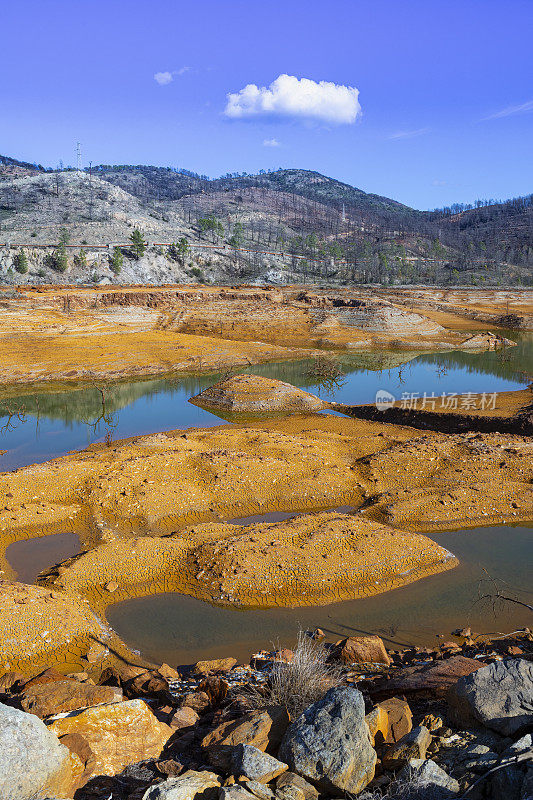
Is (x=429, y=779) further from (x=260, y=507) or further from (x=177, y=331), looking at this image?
(x=177, y=331)

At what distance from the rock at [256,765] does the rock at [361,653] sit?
5.15 metres

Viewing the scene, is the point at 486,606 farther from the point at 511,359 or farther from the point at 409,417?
the point at 511,359

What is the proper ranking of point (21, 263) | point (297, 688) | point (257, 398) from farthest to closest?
point (21, 263), point (257, 398), point (297, 688)

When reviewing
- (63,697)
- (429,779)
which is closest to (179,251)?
(63,697)

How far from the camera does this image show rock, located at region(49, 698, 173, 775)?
5.43 m

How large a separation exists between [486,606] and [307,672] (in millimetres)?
7431

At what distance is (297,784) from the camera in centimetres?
455

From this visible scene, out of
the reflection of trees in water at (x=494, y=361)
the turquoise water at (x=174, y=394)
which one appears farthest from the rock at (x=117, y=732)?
the reflection of trees in water at (x=494, y=361)

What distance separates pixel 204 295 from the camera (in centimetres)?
6444

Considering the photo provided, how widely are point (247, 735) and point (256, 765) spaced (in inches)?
28.0

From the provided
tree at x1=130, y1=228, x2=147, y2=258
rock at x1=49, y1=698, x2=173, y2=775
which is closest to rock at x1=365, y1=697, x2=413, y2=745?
rock at x1=49, y1=698, x2=173, y2=775

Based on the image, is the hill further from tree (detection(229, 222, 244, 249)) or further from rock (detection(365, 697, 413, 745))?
rock (detection(365, 697, 413, 745))

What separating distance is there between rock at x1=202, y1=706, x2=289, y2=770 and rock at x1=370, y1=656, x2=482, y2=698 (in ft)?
6.90

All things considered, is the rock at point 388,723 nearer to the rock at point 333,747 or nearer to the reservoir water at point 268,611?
the rock at point 333,747
